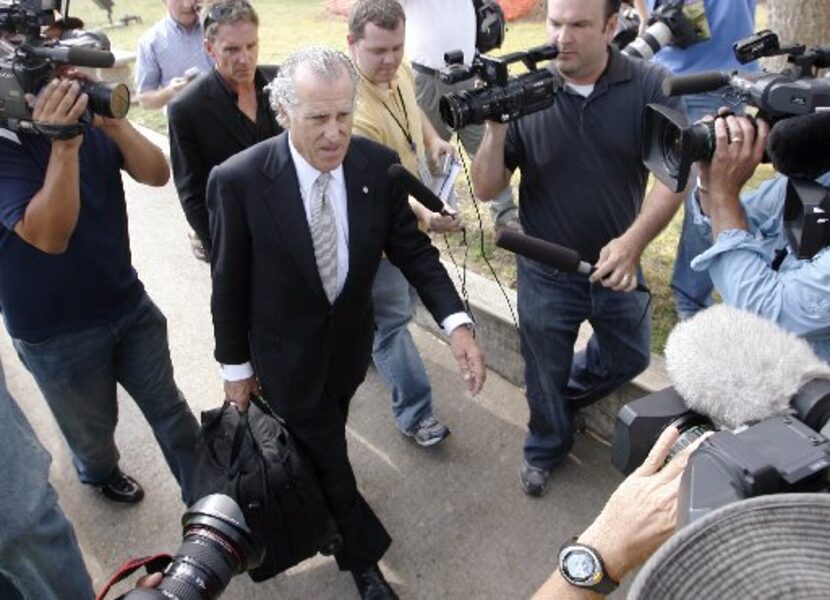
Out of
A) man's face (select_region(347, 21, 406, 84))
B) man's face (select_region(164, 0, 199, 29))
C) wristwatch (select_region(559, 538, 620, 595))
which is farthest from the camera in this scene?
man's face (select_region(164, 0, 199, 29))

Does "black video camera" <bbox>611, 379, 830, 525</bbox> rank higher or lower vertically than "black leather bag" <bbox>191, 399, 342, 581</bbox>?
higher

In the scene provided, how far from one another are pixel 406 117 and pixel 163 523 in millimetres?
2190

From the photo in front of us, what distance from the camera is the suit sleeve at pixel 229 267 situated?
2.33m

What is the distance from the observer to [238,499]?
2369 mm

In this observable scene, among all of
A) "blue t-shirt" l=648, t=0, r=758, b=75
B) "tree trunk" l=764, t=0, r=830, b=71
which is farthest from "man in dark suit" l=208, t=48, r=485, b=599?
"tree trunk" l=764, t=0, r=830, b=71

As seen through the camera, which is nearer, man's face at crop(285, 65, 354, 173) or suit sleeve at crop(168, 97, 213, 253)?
man's face at crop(285, 65, 354, 173)

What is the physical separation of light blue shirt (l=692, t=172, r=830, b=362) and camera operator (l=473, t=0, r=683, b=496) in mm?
690

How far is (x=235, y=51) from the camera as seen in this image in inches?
125

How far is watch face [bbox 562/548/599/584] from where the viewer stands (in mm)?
1306

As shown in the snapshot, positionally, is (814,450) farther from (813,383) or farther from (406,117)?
(406,117)

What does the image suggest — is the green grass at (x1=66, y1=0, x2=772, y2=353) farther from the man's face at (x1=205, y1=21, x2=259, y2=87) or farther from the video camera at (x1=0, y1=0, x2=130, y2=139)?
the video camera at (x1=0, y1=0, x2=130, y2=139)

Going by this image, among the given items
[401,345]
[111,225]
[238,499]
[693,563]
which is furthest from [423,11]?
[693,563]

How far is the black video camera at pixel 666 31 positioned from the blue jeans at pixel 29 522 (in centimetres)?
323

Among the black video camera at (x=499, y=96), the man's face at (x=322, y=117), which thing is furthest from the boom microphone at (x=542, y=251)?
the man's face at (x=322, y=117)
